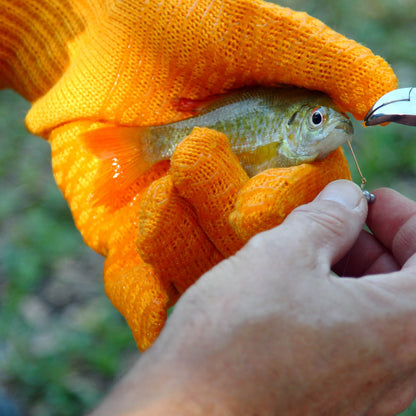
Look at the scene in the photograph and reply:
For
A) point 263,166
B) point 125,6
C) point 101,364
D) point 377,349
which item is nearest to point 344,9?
point 125,6

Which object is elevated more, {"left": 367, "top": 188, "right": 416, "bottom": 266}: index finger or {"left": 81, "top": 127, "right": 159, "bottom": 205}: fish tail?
{"left": 81, "top": 127, "right": 159, "bottom": 205}: fish tail

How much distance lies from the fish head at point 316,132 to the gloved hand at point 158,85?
0.04 meters

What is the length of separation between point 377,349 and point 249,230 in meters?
0.40

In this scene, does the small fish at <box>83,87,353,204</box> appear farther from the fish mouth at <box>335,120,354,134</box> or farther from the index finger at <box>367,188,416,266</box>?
the index finger at <box>367,188,416,266</box>

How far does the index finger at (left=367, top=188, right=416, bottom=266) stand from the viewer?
1329 mm

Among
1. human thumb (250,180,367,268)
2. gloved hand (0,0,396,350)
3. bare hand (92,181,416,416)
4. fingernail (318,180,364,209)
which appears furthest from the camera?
gloved hand (0,0,396,350)

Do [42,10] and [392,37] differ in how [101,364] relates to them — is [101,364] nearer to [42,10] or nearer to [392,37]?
[42,10]

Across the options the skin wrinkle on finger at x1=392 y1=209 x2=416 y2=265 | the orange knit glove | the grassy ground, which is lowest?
the grassy ground

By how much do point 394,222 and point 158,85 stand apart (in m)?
0.90

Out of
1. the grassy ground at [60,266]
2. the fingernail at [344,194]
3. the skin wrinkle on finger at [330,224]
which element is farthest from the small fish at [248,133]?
the grassy ground at [60,266]

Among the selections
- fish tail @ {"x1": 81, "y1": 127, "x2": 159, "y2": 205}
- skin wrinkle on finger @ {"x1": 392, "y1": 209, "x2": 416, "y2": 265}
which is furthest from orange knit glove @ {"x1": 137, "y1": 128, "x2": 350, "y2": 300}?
fish tail @ {"x1": 81, "y1": 127, "x2": 159, "y2": 205}

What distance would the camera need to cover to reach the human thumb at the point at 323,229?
101 cm

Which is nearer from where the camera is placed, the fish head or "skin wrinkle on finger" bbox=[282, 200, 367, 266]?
"skin wrinkle on finger" bbox=[282, 200, 367, 266]

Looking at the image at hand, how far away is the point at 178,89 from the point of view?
167cm
